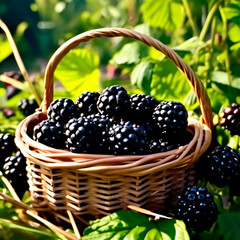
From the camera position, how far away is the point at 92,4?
2137mm

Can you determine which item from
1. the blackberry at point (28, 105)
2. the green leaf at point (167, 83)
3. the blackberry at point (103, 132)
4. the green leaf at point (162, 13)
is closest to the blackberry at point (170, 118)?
the blackberry at point (103, 132)

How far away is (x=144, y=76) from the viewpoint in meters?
0.99

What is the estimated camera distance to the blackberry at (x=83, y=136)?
0.64 m

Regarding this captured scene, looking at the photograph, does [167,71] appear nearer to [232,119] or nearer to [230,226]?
[232,119]

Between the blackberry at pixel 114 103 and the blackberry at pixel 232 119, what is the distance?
0.25m

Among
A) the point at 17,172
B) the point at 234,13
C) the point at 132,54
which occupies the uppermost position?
the point at 234,13

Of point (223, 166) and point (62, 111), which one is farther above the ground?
point (62, 111)

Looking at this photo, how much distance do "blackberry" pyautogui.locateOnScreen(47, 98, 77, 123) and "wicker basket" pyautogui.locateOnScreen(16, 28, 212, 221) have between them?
7 cm

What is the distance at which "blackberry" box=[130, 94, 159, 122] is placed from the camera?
74 centimetres

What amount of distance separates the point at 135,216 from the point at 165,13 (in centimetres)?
83

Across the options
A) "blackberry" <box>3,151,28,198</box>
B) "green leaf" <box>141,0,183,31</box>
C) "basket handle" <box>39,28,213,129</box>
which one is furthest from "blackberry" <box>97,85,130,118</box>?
"green leaf" <box>141,0,183,31</box>

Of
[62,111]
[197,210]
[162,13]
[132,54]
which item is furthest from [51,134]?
[162,13]

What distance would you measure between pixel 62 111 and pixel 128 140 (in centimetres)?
18

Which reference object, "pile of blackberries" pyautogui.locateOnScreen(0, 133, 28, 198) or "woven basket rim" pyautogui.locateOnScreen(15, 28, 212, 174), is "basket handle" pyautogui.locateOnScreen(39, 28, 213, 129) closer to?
"woven basket rim" pyautogui.locateOnScreen(15, 28, 212, 174)
